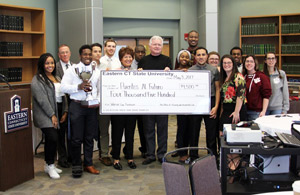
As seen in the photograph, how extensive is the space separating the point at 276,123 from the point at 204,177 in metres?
1.75

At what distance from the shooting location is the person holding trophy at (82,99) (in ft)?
14.2

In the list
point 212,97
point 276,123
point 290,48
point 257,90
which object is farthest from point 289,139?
point 290,48

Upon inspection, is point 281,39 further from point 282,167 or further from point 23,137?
point 23,137

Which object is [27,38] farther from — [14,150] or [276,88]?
[276,88]

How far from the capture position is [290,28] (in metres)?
8.27

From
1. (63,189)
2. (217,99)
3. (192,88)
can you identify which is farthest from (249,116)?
(63,189)

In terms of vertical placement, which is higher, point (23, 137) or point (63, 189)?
point (23, 137)

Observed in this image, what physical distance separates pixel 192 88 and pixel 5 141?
2.31 metres

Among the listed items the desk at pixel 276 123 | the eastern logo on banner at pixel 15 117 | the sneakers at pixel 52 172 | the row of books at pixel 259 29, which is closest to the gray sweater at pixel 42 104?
the eastern logo on banner at pixel 15 117

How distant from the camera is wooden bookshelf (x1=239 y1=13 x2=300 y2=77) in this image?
8297 millimetres

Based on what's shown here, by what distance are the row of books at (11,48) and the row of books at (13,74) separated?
0.96 ft

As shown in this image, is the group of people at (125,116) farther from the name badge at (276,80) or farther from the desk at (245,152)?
the desk at (245,152)

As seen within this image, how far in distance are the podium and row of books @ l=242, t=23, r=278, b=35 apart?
19.5ft

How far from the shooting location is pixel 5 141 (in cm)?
395
